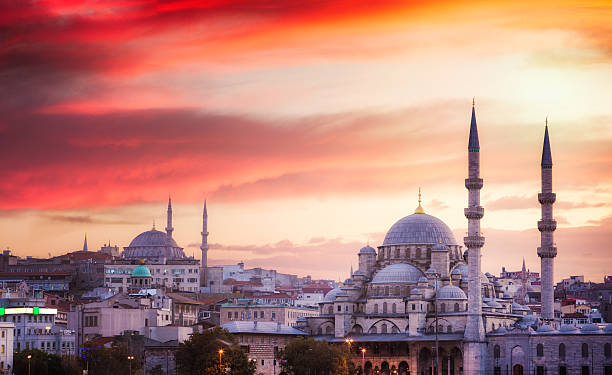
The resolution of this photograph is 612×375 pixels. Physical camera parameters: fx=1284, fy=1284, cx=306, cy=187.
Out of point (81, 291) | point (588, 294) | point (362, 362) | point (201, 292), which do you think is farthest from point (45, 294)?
point (588, 294)

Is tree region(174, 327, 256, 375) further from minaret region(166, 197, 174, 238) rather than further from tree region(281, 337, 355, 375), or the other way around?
minaret region(166, 197, 174, 238)

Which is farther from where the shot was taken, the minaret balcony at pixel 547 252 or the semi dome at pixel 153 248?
the semi dome at pixel 153 248

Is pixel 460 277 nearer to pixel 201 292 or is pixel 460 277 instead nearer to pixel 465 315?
pixel 465 315

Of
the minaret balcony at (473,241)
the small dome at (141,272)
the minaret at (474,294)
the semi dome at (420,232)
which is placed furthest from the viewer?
the small dome at (141,272)

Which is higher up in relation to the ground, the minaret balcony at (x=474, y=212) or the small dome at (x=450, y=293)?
the minaret balcony at (x=474, y=212)

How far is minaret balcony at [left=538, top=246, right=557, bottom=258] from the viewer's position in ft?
260

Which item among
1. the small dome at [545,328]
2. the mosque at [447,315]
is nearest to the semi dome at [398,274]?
the mosque at [447,315]

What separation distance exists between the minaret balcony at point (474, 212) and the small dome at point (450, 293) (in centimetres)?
589

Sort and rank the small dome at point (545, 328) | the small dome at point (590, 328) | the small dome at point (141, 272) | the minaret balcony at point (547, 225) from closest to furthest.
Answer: the small dome at point (590, 328) → the small dome at point (545, 328) → the minaret balcony at point (547, 225) → the small dome at point (141, 272)

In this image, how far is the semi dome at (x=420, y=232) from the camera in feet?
281

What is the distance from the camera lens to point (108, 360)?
7150 cm

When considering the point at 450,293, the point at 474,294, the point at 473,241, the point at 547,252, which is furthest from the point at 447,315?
the point at 547,252

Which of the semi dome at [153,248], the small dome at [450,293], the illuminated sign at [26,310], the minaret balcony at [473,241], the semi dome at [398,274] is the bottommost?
the illuminated sign at [26,310]

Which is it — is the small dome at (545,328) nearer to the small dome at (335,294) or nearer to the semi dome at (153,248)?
the small dome at (335,294)
